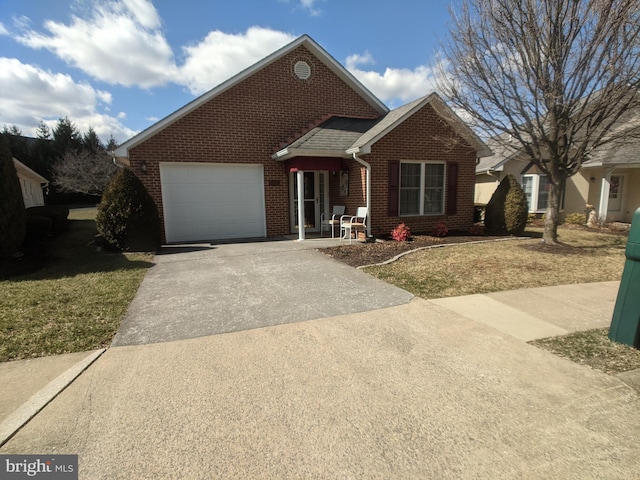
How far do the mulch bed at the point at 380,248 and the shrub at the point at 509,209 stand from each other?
2.66 ft

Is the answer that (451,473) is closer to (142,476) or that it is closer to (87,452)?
(142,476)

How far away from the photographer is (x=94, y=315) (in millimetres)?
4719

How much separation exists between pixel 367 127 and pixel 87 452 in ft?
38.4

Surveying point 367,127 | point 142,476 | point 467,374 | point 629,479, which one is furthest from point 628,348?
point 367,127

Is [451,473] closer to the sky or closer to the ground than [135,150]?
closer to the ground

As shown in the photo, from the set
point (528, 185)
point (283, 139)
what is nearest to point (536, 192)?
point (528, 185)

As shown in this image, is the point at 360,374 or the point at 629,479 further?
the point at 360,374

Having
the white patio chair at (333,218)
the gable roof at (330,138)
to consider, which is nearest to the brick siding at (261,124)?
the gable roof at (330,138)

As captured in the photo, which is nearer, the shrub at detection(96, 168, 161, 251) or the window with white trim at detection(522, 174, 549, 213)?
the shrub at detection(96, 168, 161, 251)

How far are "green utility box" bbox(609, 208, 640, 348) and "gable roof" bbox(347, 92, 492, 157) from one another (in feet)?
→ 23.5

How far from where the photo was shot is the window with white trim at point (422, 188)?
11.2 m

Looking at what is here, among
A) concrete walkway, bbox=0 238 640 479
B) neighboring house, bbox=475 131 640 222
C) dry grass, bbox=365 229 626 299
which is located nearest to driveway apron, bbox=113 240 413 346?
concrete walkway, bbox=0 238 640 479

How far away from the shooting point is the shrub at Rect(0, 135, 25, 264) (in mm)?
7832

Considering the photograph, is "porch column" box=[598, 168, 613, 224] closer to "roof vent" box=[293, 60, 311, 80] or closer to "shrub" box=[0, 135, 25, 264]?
"roof vent" box=[293, 60, 311, 80]
